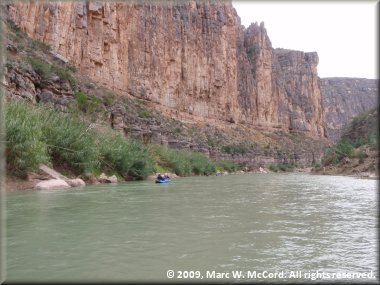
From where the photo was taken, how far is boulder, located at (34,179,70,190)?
13750 mm

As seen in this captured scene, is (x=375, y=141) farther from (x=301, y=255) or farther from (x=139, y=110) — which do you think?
(x=139, y=110)

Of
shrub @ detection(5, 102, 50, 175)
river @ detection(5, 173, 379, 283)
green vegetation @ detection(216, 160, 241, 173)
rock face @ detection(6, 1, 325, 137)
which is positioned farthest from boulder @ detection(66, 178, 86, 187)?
green vegetation @ detection(216, 160, 241, 173)

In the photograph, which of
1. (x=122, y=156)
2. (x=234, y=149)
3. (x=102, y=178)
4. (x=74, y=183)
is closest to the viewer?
(x=74, y=183)

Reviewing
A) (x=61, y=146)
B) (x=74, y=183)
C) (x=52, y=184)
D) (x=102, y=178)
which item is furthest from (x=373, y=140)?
(x=52, y=184)

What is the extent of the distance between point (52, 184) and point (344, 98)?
16288 centimetres

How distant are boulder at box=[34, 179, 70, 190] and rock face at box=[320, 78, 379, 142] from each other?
438ft

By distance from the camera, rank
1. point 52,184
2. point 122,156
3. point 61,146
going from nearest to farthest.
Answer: point 52,184 → point 61,146 → point 122,156

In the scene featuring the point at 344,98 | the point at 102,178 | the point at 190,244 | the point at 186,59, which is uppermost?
the point at 344,98

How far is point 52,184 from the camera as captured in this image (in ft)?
47.1

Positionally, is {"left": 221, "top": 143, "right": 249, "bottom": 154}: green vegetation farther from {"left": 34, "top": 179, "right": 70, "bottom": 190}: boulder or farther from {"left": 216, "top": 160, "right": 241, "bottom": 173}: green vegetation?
{"left": 34, "top": 179, "right": 70, "bottom": 190}: boulder

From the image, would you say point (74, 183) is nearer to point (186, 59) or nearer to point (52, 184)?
point (52, 184)

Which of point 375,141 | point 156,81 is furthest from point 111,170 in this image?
point 156,81

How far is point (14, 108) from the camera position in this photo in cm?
1405

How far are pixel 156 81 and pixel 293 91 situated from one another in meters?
67.0
